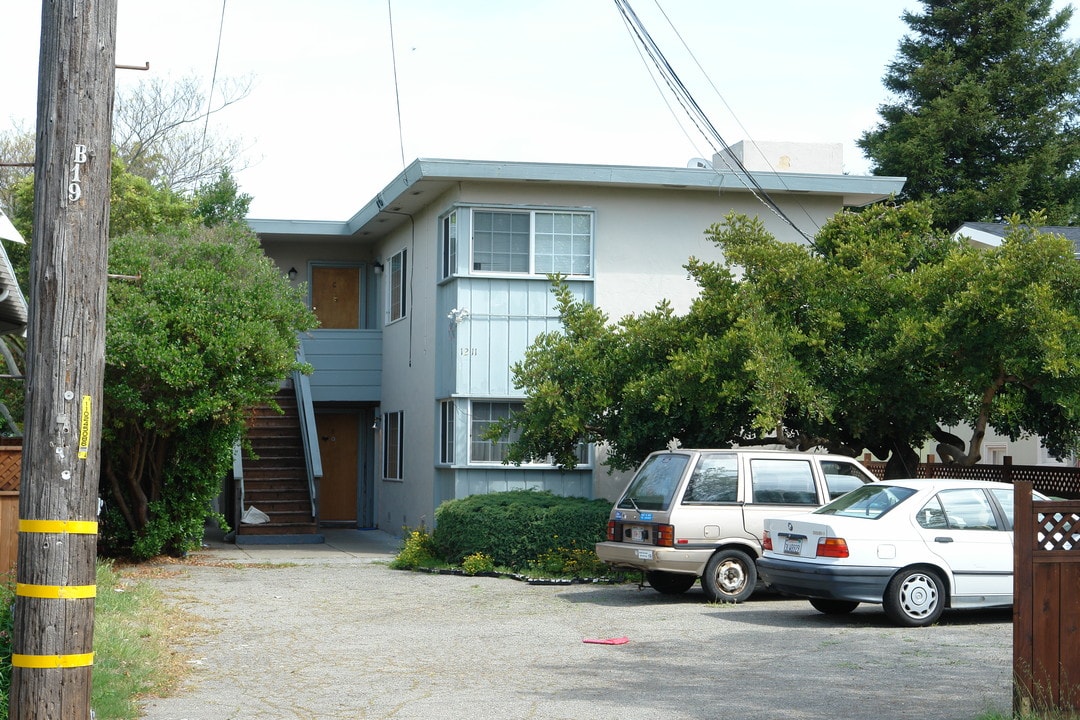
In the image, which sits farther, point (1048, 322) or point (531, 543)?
point (531, 543)

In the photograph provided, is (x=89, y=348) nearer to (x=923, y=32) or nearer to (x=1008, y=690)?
(x=1008, y=690)

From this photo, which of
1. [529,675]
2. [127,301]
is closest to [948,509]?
[529,675]

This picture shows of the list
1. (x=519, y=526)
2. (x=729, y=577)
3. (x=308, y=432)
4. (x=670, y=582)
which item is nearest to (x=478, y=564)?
(x=519, y=526)

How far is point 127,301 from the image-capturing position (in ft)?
58.1

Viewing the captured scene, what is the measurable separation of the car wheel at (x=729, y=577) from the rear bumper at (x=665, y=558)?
0.12 metres

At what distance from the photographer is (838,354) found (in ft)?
53.5

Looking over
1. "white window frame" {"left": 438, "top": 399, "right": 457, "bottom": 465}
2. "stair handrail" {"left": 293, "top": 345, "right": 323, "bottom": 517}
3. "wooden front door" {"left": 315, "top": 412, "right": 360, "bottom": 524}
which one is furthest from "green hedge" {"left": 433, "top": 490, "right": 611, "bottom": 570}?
"wooden front door" {"left": 315, "top": 412, "right": 360, "bottom": 524}

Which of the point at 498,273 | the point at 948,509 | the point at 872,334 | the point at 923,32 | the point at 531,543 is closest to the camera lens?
the point at 948,509

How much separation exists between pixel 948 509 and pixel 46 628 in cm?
929

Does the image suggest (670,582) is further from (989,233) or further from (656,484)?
(989,233)

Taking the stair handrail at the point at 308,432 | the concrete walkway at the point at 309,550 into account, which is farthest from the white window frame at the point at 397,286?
the concrete walkway at the point at 309,550

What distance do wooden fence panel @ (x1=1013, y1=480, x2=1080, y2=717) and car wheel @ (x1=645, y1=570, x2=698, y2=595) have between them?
7.62 metres

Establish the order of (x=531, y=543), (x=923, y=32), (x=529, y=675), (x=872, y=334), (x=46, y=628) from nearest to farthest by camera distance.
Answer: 1. (x=46, y=628)
2. (x=529, y=675)
3. (x=872, y=334)
4. (x=531, y=543)
5. (x=923, y=32)

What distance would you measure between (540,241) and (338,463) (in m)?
9.84
